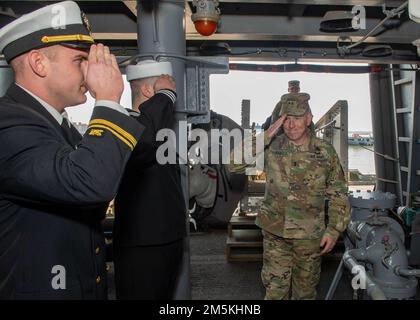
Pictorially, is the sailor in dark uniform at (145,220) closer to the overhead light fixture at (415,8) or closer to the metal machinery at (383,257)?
the metal machinery at (383,257)

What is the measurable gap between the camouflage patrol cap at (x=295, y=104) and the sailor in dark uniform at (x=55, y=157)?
1785 mm

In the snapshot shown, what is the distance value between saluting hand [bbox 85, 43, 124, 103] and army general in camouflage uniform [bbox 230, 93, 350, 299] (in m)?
1.83

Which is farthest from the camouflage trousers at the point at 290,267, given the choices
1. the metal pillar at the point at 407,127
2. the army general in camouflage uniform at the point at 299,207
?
the metal pillar at the point at 407,127

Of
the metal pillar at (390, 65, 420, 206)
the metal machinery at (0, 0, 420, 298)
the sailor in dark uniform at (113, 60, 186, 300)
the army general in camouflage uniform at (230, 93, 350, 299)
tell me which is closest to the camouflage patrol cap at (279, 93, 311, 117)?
the army general in camouflage uniform at (230, 93, 350, 299)

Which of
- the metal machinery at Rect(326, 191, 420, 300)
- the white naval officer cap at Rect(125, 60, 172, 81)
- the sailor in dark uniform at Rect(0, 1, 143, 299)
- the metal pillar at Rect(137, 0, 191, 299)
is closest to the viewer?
the sailor in dark uniform at Rect(0, 1, 143, 299)

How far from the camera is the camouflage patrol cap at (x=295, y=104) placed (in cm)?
272

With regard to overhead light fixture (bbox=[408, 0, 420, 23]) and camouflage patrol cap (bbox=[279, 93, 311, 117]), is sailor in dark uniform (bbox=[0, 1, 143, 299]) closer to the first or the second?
overhead light fixture (bbox=[408, 0, 420, 23])

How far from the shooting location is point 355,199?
299cm

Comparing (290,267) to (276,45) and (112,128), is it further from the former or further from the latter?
(276,45)

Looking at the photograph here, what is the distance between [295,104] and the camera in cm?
275

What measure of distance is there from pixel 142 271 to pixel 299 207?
128 cm

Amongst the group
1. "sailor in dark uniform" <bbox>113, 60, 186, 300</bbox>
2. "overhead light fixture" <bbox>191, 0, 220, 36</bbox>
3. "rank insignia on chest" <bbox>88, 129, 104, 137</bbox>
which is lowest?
"sailor in dark uniform" <bbox>113, 60, 186, 300</bbox>

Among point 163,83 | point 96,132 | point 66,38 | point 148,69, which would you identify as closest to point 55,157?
point 96,132

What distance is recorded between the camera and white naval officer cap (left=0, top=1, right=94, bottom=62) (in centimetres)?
115
